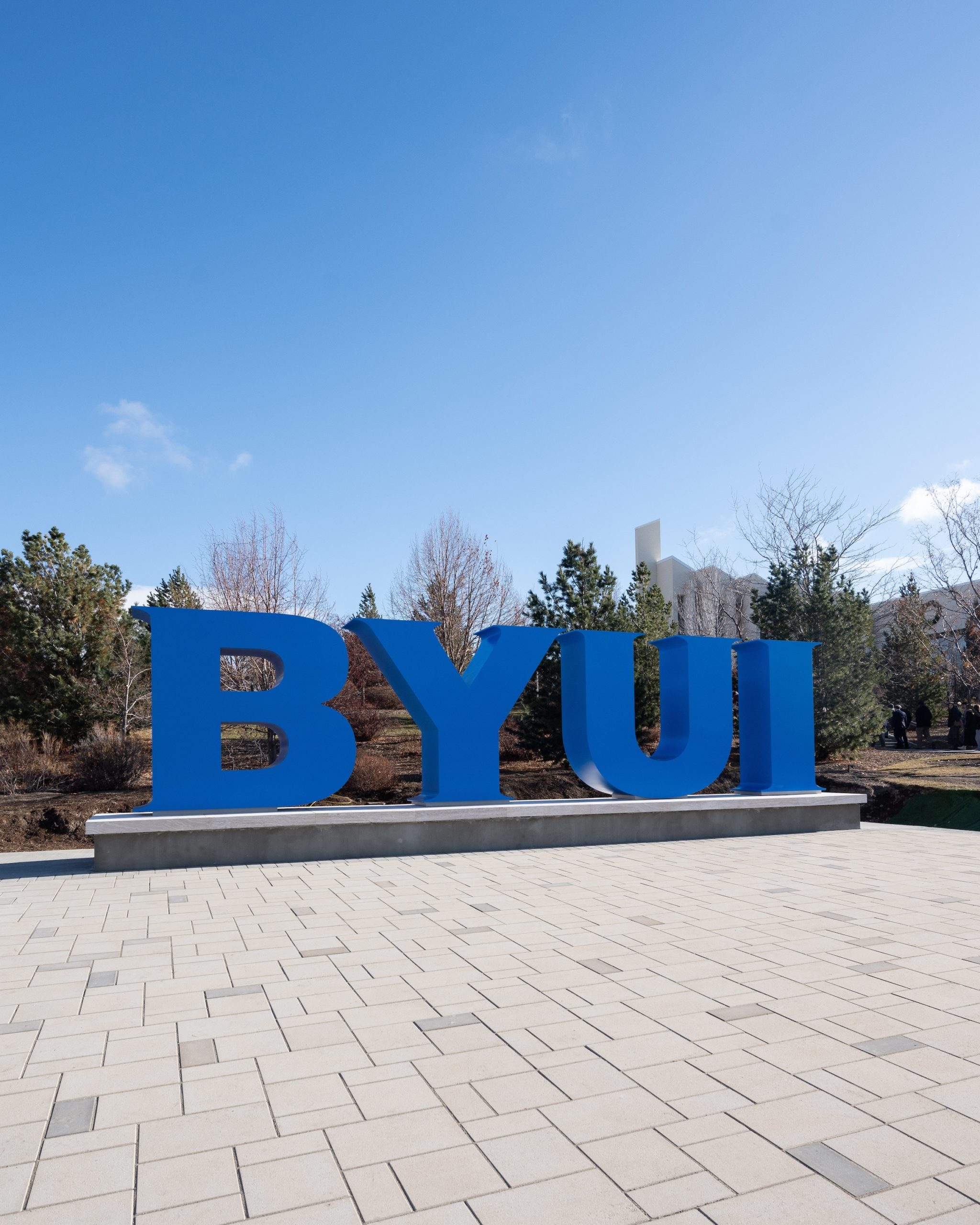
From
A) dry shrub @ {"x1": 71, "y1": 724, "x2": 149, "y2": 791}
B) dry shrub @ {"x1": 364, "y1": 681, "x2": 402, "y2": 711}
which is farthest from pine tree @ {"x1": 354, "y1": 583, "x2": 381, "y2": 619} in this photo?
dry shrub @ {"x1": 71, "y1": 724, "x2": 149, "y2": 791}

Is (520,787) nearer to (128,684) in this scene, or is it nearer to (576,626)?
(576,626)

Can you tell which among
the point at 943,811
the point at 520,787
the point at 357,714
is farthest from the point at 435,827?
the point at 357,714

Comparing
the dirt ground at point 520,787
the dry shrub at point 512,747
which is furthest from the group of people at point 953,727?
the dry shrub at point 512,747

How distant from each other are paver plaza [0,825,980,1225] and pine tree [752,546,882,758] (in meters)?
14.4

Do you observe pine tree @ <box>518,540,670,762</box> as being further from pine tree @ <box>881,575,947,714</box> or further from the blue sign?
pine tree @ <box>881,575,947,714</box>

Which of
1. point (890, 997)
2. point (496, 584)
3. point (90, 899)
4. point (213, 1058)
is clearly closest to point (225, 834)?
point (90, 899)

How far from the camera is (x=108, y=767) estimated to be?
16078 millimetres

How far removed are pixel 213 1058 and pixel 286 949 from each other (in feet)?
6.29

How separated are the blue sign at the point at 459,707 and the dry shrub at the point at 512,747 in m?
8.80

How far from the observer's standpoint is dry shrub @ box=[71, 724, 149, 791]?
1605 cm

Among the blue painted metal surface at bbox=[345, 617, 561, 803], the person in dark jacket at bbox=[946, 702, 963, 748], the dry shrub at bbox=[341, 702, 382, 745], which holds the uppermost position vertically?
the blue painted metal surface at bbox=[345, 617, 561, 803]

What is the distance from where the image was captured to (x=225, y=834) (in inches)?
372

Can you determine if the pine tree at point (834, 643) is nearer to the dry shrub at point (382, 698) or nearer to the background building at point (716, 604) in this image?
the background building at point (716, 604)

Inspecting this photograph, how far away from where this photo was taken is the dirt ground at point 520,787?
12641mm
